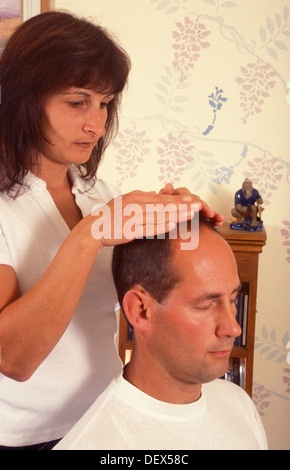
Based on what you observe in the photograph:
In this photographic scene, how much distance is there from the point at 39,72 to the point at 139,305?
552mm

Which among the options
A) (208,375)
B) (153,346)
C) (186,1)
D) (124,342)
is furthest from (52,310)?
(186,1)

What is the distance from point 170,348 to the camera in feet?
3.93

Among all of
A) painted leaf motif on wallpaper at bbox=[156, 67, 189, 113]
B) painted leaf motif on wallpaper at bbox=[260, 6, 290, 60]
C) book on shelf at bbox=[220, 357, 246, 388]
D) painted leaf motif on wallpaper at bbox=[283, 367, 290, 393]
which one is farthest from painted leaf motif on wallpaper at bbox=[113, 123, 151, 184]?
painted leaf motif on wallpaper at bbox=[283, 367, 290, 393]

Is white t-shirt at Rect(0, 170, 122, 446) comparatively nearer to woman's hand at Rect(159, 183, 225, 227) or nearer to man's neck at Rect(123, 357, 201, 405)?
man's neck at Rect(123, 357, 201, 405)

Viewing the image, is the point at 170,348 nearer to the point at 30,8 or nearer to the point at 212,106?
the point at 212,106

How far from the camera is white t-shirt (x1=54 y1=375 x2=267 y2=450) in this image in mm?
1151

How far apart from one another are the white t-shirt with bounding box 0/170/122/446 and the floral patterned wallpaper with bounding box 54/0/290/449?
1.53 m

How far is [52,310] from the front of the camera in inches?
43.1

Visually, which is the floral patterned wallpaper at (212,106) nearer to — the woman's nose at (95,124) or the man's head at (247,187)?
the man's head at (247,187)

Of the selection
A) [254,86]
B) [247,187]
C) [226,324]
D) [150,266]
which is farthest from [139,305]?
[254,86]

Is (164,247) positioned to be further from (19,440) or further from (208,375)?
(19,440)

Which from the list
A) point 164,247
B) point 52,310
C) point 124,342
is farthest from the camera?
point 124,342

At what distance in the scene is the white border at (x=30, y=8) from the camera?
268 cm
